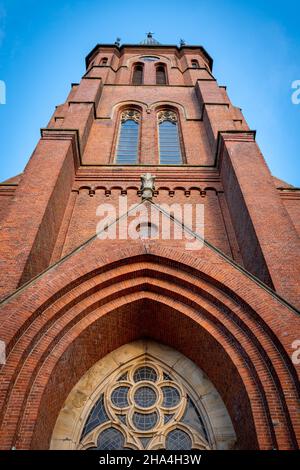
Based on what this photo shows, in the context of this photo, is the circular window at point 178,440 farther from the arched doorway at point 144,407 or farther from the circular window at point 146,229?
the circular window at point 146,229

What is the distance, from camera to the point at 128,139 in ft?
46.0

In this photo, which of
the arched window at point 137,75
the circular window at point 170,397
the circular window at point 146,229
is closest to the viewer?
the circular window at point 170,397

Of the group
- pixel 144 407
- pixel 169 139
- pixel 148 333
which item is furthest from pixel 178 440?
pixel 169 139

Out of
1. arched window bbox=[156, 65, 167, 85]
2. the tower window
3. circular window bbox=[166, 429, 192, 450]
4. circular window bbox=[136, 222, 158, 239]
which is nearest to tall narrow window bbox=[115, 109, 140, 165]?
circular window bbox=[136, 222, 158, 239]

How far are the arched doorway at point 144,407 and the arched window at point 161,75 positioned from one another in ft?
53.8

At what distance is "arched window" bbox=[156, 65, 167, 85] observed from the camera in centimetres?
1995

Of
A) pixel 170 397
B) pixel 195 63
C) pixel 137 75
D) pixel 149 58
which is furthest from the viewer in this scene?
pixel 149 58

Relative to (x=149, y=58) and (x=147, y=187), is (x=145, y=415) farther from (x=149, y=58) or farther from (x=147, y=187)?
(x=149, y=58)

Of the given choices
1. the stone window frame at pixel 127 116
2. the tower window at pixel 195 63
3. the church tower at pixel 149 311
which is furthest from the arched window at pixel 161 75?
the church tower at pixel 149 311

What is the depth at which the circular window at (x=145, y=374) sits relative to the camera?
7.12 metres

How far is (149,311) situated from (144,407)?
69.9 inches

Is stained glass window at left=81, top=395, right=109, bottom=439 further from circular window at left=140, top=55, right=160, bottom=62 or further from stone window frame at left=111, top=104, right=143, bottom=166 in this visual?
circular window at left=140, top=55, right=160, bottom=62
